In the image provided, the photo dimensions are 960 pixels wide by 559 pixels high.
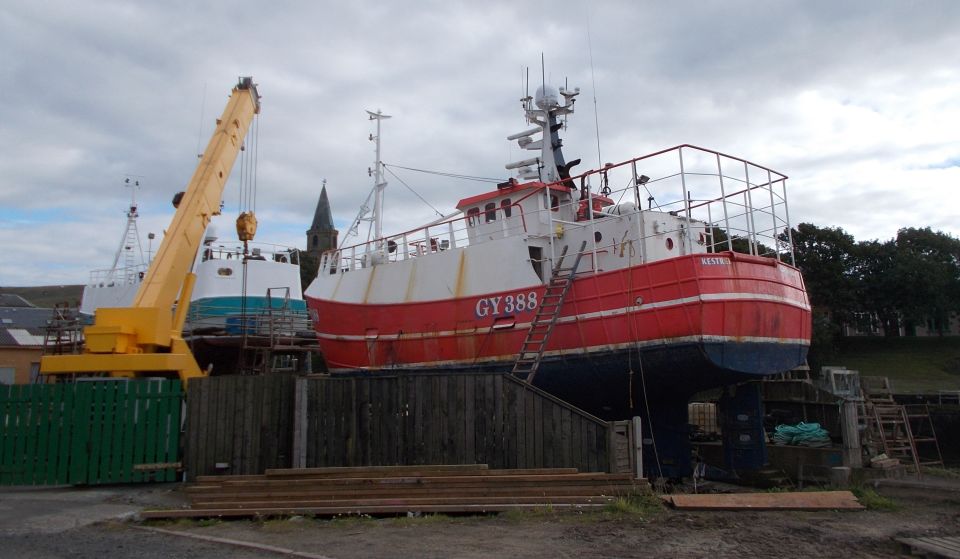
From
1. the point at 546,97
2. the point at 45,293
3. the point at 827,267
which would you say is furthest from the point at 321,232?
the point at 45,293

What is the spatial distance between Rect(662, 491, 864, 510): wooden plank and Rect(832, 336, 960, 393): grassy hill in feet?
119

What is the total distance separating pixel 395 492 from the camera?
9.28m

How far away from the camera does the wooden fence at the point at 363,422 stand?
10836 mm

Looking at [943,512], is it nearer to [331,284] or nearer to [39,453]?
[39,453]

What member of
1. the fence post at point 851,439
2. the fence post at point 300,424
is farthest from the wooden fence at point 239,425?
the fence post at point 851,439

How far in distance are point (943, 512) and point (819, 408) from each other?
9848 mm

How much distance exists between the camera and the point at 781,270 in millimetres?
13734

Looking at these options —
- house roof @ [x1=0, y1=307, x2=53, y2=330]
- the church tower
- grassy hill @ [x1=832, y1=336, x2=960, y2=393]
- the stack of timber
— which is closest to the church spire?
the church tower

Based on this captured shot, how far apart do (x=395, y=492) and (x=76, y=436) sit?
559 centimetres

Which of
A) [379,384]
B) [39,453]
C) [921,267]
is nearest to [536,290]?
[379,384]

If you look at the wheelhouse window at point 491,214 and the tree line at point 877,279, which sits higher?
the tree line at point 877,279

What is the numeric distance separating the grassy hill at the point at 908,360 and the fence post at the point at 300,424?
132 feet

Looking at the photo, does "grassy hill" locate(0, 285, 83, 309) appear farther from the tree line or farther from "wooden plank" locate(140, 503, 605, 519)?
"wooden plank" locate(140, 503, 605, 519)

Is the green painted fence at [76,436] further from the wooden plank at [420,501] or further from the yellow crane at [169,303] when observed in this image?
the wooden plank at [420,501]
